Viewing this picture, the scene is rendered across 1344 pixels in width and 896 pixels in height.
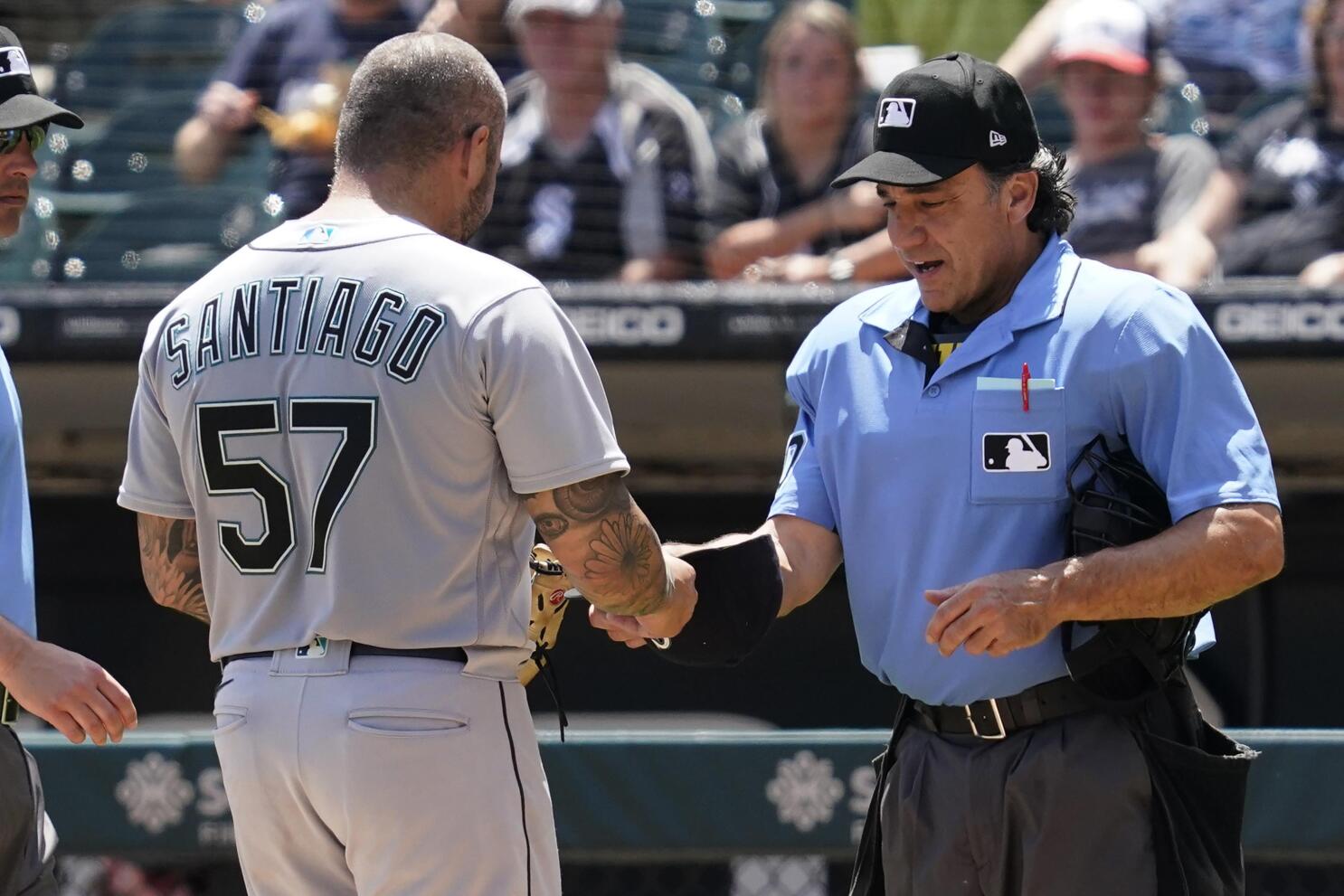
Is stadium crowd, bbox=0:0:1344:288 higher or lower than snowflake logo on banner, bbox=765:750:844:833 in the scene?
higher

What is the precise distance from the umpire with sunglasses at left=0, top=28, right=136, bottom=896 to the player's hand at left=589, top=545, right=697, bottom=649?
77cm

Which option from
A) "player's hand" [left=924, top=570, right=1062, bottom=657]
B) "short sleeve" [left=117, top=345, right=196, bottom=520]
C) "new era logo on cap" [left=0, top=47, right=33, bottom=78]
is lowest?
"player's hand" [left=924, top=570, right=1062, bottom=657]

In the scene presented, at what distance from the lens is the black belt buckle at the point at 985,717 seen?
9.12ft

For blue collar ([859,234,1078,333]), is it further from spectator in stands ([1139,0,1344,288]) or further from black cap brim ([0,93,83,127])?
spectator in stands ([1139,0,1344,288])

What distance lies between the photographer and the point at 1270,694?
584cm

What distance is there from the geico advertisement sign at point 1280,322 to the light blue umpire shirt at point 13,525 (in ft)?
11.3

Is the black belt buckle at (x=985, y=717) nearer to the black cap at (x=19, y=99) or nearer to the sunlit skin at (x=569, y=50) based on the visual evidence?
the black cap at (x=19, y=99)

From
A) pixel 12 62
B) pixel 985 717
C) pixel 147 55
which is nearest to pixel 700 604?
pixel 985 717

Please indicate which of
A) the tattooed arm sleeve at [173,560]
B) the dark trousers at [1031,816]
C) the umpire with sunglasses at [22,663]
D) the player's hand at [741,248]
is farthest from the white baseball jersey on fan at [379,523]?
the player's hand at [741,248]

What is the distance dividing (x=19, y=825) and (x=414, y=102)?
1507 mm

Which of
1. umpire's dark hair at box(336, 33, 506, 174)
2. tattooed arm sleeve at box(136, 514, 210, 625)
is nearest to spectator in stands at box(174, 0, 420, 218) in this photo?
tattooed arm sleeve at box(136, 514, 210, 625)

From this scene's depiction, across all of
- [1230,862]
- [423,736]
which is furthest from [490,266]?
[1230,862]

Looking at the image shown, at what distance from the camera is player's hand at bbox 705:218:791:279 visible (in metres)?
5.86

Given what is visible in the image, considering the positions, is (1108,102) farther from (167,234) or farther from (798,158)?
(167,234)
